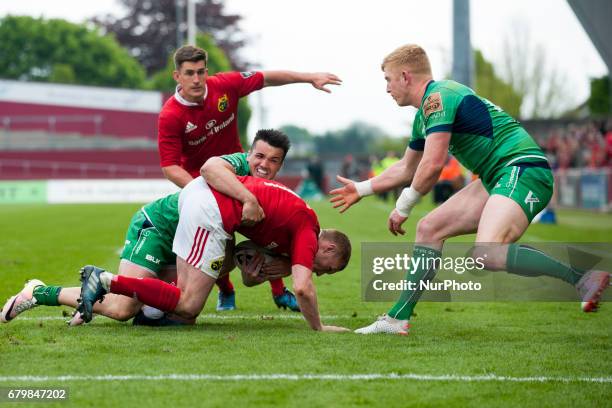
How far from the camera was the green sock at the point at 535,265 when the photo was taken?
667 centimetres

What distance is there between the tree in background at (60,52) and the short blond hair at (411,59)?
2895 inches

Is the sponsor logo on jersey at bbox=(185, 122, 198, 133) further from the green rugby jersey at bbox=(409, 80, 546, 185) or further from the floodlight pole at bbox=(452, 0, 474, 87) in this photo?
the floodlight pole at bbox=(452, 0, 474, 87)

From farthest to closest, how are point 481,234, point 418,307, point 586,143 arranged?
point 586,143, point 418,307, point 481,234

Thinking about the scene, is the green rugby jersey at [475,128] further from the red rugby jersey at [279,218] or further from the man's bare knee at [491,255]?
the red rugby jersey at [279,218]

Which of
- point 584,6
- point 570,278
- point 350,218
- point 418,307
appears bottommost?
point 350,218

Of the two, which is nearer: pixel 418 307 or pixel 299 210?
pixel 299 210

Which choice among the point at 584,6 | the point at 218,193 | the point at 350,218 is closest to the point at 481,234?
the point at 218,193

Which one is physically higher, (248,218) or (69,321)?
(248,218)

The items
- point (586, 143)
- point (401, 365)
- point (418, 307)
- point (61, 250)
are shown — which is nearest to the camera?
point (401, 365)

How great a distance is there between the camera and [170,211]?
755 cm

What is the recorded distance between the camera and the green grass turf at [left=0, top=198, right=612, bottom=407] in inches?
197

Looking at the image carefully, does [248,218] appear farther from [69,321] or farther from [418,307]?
[418,307]

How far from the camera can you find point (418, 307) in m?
9.09

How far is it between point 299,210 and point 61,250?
28.5ft
